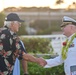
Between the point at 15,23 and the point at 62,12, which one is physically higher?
the point at 15,23

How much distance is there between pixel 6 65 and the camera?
204 inches

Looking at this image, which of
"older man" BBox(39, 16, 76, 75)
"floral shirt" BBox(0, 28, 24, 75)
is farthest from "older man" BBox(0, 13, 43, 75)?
"older man" BBox(39, 16, 76, 75)

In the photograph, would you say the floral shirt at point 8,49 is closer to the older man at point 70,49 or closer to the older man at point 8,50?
the older man at point 8,50

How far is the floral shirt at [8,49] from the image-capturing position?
509 cm

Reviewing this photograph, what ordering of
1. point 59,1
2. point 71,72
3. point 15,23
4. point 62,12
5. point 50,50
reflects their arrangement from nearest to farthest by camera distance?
point 71,72 < point 15,23 < point 50,50 < point 59,1 < point 62,12

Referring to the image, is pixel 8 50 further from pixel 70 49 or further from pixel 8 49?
pixel 70 49

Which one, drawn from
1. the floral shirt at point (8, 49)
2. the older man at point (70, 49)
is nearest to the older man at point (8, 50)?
the floral shirt at point (8, 49)

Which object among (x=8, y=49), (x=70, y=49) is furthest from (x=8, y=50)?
(x=70, y=49)

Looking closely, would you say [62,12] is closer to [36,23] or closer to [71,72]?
[36,23]

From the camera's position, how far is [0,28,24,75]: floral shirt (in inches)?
201

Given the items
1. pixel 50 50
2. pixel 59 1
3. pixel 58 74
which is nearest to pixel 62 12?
pixel 59 1

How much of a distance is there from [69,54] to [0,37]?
3.40ft

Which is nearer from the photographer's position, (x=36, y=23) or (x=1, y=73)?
(x=1, y=73)

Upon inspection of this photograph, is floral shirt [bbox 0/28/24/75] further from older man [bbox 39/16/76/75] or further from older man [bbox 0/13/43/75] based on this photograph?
A: older man [bbox 39/16/76/75]
